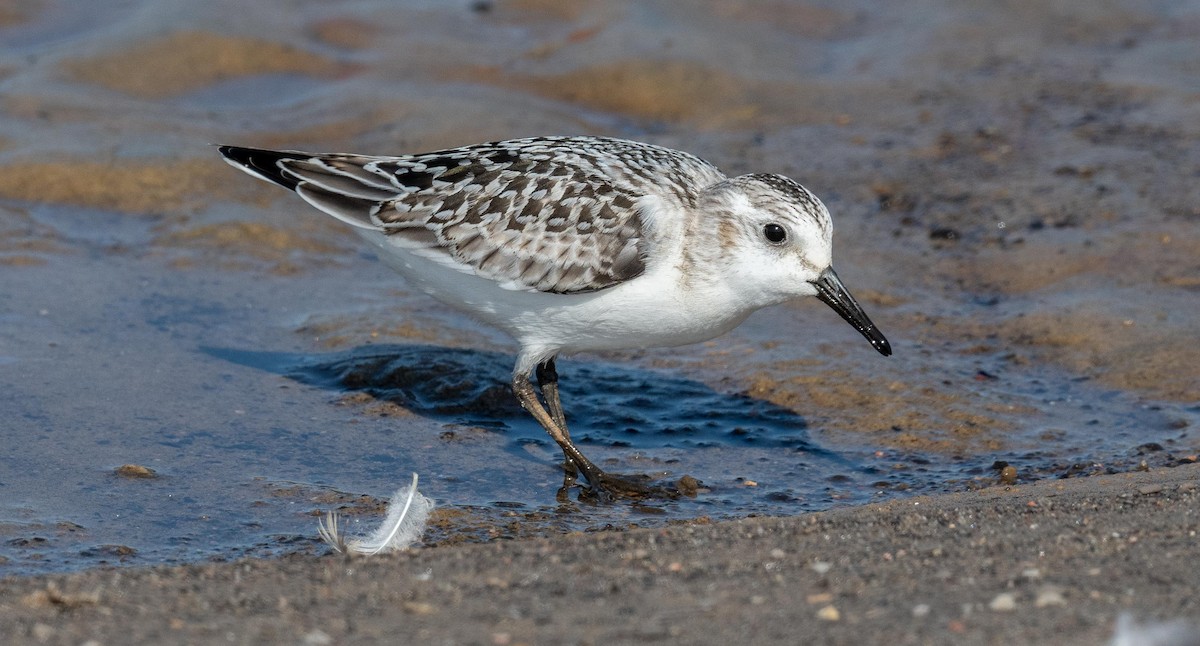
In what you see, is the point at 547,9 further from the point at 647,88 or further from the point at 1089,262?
the point at 1089,262

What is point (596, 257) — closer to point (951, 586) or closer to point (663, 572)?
point (663, 572)

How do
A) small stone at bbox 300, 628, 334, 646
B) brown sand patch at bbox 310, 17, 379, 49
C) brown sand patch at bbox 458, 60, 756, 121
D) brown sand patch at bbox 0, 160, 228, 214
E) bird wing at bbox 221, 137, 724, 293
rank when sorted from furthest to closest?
brown sand patch at bbox 310, 17, 379, 49 < brown sand patch at bbox 458, 60, 756, 121 < brown sand patch at bbox 0, 160, 228, 214 < bird wing at bbox 221, 137, 724, 293 < small stone at bbox 300, 628, 334, 646

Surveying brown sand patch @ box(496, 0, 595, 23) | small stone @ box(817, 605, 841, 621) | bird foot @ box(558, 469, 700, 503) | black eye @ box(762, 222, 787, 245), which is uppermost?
brown sand patch @ box(496, 0, 595, 23)

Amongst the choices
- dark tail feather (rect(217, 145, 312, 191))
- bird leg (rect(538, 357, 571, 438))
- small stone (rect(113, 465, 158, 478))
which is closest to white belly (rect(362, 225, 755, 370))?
bird leg (rect(538, 357, 571, 438))

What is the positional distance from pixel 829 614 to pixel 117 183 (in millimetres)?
7772

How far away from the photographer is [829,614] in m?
4.70

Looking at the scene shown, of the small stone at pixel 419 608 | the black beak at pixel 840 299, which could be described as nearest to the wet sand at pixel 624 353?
the small stone at pixel 419 608

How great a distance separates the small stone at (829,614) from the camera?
4.67 metres

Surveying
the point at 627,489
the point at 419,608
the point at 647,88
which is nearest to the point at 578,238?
the point at 627,489

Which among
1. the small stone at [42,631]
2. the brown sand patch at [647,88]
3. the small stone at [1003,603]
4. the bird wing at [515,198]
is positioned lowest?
the small stone at [42,631]

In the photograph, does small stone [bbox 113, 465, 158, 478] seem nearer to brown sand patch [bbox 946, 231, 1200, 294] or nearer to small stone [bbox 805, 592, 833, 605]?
small stone [bbox 805, 592, 833, 605]

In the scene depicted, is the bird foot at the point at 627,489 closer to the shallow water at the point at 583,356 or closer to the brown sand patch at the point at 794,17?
the shallow water at the point at 583,356

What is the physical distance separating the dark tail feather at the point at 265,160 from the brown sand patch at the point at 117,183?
2735mm

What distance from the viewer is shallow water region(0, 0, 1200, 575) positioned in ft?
24.1
